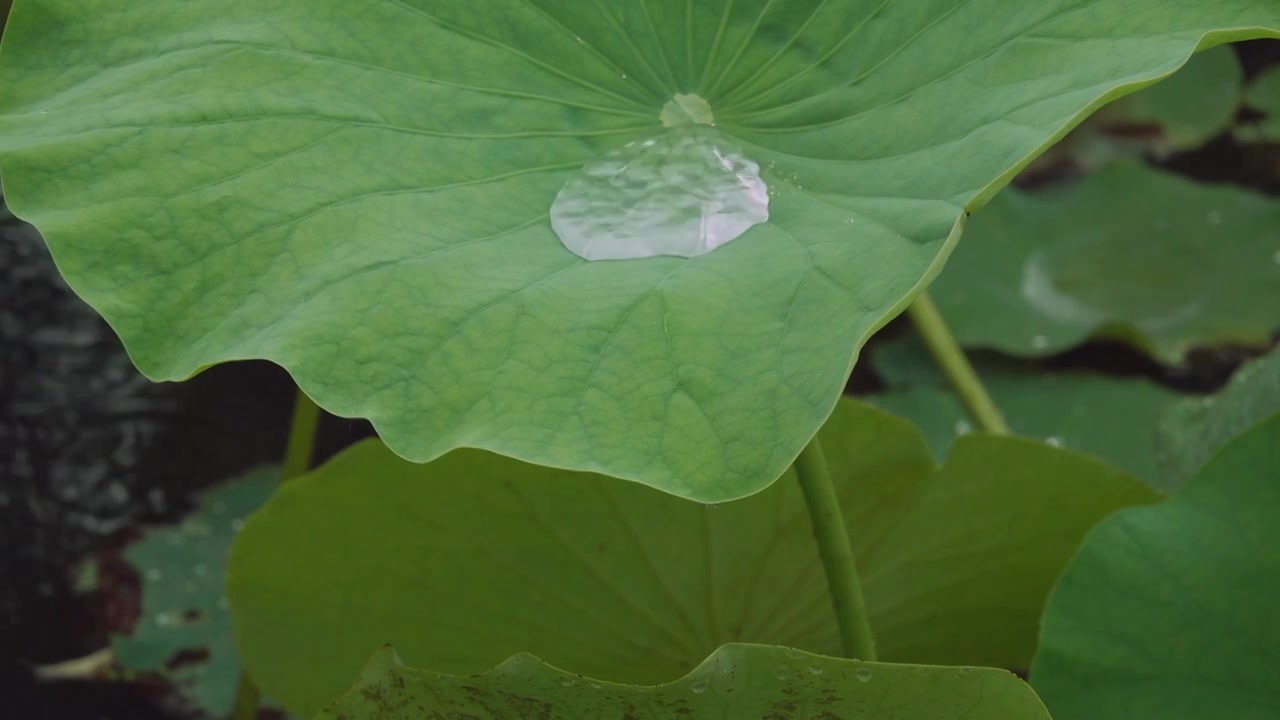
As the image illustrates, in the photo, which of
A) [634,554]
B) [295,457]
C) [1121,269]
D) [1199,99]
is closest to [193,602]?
[295,457]

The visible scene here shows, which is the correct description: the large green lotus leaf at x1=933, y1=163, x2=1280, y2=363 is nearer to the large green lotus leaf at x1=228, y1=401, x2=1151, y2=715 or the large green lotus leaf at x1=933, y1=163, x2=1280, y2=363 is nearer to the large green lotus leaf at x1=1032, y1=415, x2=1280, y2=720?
the large green lotus leaf at x1=228, y1=401, x2=1151, y2=715

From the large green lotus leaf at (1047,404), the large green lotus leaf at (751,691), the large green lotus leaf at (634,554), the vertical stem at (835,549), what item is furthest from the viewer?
the large green lotus leaf at (1047,404)

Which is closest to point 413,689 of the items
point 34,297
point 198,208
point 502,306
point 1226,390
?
point 502,306

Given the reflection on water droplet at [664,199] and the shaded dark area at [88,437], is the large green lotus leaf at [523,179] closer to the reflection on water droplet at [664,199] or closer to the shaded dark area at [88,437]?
the reflection on water droplet at [664,199]

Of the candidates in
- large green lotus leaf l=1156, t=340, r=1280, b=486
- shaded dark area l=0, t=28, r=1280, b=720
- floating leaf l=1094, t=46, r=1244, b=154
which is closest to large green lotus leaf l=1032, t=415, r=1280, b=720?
large green lotus leaf l=1156, t=340, r=1280, b=486

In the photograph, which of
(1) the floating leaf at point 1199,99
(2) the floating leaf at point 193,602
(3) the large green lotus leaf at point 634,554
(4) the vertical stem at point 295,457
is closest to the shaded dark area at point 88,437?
(2) the floating leaf at point 193,602

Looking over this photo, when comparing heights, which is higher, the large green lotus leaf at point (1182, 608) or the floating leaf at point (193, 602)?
the floating leaf at point (193, 602)

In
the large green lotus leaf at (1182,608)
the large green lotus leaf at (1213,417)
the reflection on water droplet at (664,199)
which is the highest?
the reflection on water droplet at (664,199)
